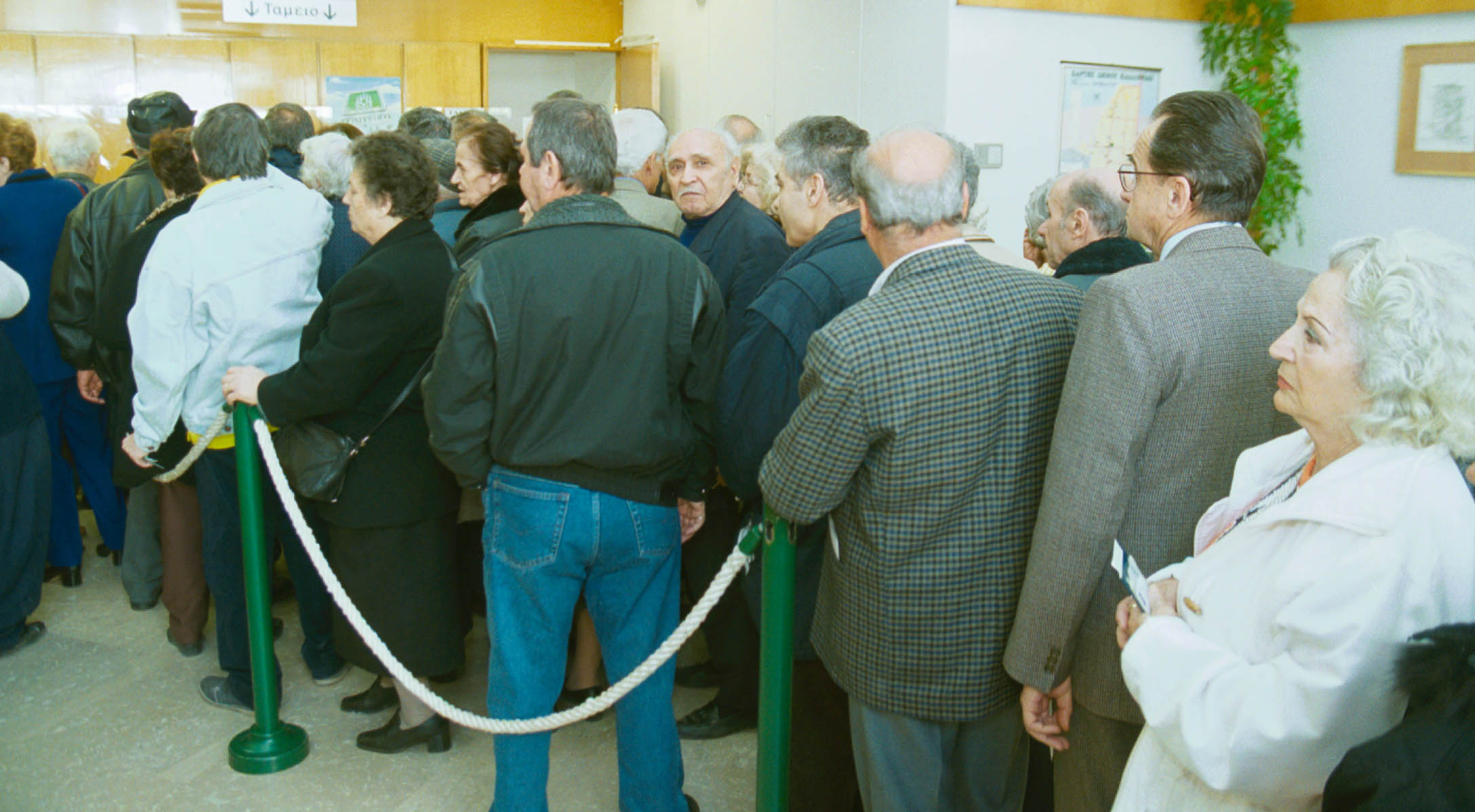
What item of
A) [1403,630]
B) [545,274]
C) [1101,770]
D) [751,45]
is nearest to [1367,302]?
[1403,630]

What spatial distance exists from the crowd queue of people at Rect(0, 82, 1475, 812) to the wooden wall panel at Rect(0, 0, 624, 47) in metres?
6.46

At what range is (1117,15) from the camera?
524 cm

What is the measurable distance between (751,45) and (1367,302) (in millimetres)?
5964

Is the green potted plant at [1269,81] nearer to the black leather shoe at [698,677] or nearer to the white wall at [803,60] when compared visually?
the white wall at [803,60]

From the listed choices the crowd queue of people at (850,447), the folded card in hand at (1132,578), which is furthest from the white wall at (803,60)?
the folded card in hand at (1132,578)

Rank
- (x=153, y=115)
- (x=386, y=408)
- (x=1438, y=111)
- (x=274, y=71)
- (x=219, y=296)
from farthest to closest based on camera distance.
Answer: (x=274, y=71) → (x=1438, y=111) → (x=153, y=115) → (x=219, y=296) → (x=386, y=408)

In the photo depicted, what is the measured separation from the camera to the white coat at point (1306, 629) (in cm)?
124

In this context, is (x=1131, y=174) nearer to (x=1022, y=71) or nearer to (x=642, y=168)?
(x=642, y=168)

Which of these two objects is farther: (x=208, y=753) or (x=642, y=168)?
(x=642, y=168)

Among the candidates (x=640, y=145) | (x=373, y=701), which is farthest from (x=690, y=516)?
(x=640, y=145)

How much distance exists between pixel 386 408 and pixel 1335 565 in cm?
224

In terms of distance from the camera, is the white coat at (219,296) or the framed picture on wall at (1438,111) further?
the framed picture on wall at (1438,111)

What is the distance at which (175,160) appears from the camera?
356 cm

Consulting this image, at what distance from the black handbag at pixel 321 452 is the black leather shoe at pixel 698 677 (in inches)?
49.4
